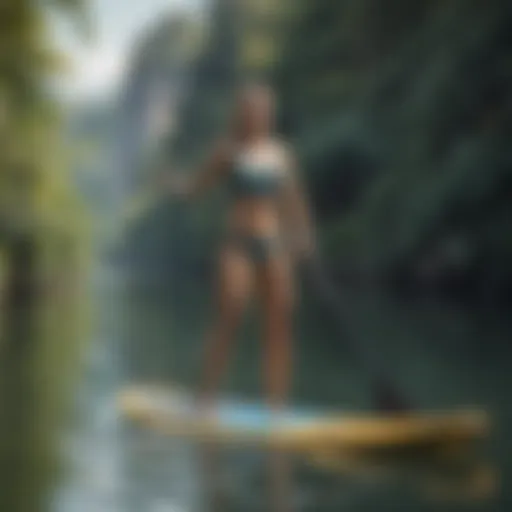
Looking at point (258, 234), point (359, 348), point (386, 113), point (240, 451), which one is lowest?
point (240, 451)

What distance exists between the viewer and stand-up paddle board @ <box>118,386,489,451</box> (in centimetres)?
211

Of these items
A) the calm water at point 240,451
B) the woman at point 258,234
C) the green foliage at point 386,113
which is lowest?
the calm water at point 240,451

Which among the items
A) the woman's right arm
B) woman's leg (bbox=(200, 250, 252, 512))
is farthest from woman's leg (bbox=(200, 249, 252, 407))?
the woman's right arm

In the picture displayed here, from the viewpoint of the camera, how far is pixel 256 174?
7.11ft

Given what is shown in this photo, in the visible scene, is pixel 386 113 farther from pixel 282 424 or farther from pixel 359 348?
pixel 282 424

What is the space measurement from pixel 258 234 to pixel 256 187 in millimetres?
73

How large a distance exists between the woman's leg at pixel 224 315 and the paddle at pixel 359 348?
0.11m

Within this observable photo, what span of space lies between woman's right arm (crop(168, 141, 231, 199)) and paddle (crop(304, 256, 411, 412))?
0.64ft

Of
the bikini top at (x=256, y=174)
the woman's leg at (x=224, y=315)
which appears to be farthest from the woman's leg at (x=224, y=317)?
the bikini top at (x=256, y=174)

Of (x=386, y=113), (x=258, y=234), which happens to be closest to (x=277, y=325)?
(x=258, y=234)

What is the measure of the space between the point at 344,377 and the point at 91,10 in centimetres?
70

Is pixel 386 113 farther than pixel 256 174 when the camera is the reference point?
Yes

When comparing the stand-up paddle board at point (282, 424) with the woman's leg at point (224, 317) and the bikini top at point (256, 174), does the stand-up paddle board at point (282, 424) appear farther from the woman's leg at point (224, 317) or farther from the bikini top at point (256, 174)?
the bikini top at point (256, 174)

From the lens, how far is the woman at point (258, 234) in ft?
7.08
